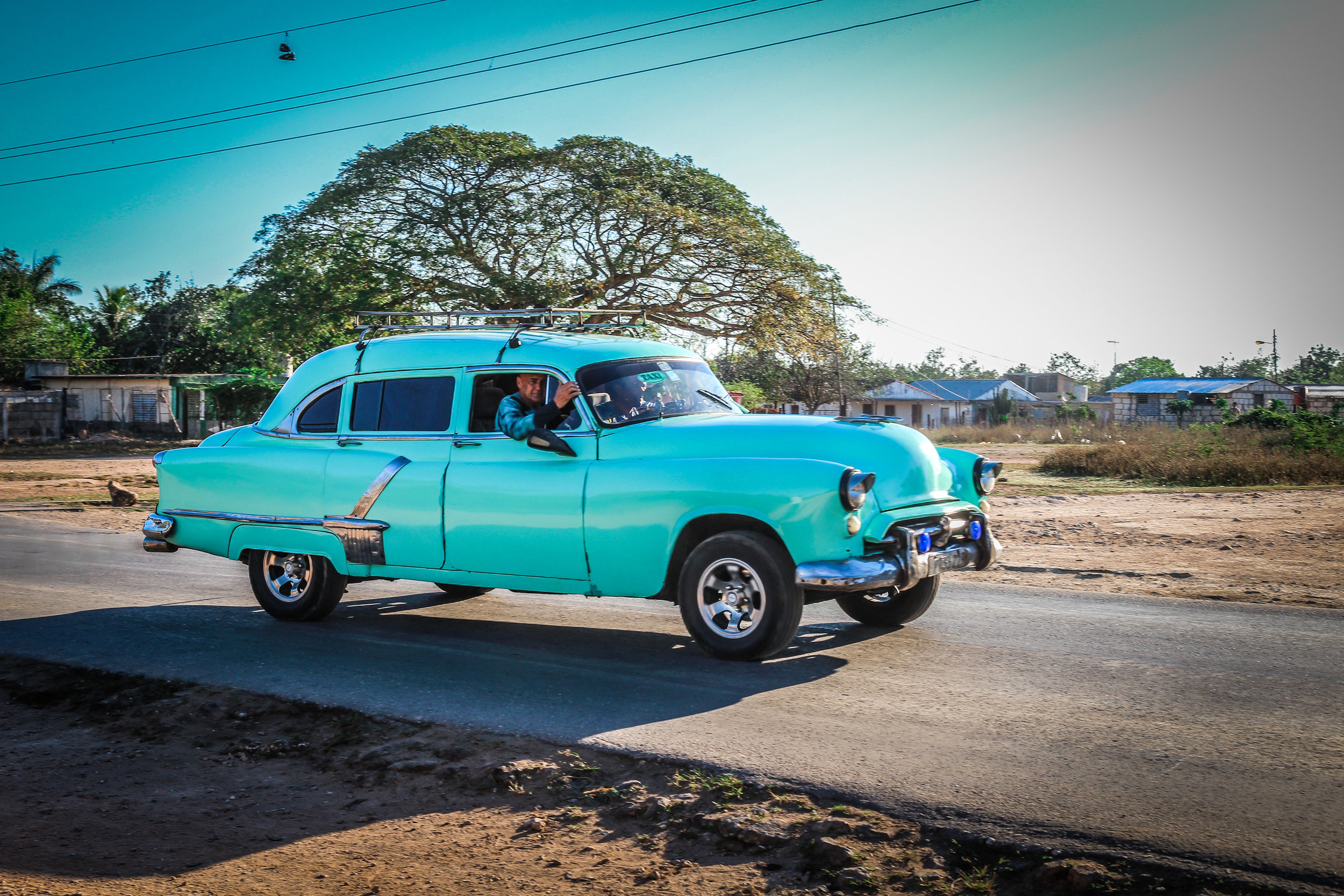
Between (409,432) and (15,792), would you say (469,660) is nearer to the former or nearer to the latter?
(409,432)

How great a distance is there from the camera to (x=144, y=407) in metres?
45.3

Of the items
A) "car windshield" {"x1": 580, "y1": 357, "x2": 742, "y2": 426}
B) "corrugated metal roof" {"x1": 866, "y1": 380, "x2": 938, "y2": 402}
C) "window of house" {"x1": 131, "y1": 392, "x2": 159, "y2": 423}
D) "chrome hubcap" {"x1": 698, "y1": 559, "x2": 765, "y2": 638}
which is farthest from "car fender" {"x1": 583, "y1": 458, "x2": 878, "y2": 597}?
"corrugated metal roof" {"x1": 866, "y1": 380, "x2": 938, "y2": 402}

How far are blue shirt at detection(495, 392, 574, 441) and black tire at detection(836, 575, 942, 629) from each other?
2.41 metres

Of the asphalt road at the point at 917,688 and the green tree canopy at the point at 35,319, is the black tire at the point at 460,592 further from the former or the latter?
the green tree canopy at the point at 35,319

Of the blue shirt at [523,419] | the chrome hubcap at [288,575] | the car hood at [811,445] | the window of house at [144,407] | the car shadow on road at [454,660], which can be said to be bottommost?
the car shadow on road at [454,660]

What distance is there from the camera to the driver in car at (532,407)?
6.66 meters

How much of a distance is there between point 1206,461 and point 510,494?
2017 centimetres

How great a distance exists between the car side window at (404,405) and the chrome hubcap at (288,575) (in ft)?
3.87

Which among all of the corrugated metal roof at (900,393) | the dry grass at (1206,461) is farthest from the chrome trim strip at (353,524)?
the corrugated metal roof at (900,393)

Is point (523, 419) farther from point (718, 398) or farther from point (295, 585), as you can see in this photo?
point (295, 585)

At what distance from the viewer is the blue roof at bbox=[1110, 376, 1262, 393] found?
6919 cm

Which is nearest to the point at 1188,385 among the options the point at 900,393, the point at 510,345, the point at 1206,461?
the point at 900,393

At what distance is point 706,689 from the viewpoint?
564 centimetres

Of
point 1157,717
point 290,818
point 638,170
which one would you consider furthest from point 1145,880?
point 638,170
